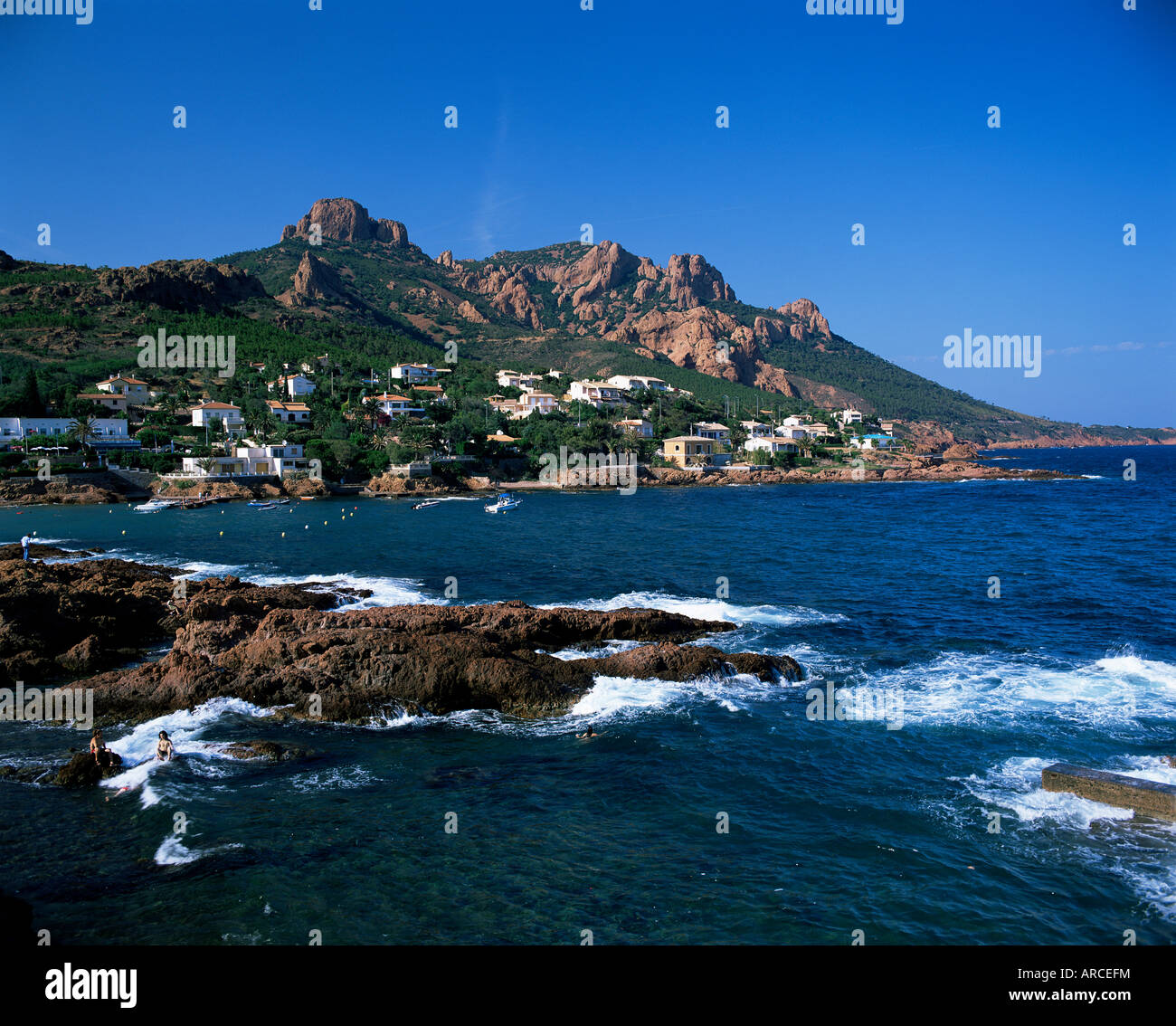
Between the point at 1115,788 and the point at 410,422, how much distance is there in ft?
299

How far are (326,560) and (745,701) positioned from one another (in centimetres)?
2679

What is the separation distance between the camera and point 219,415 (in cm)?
8788

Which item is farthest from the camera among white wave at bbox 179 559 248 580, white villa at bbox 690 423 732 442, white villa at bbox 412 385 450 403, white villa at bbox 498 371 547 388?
white villa at bbox 498 371 547 388

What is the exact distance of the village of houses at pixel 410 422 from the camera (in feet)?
254

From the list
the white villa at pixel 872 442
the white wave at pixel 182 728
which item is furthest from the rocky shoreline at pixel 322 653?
the white villa at pixel 872 442

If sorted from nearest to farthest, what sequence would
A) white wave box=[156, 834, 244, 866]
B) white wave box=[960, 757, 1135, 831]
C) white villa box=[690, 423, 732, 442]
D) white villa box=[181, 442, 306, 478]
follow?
white wave box=[156, 834, 244, 866] < white wave box=[960, 757, 1135, 831] < white villa box=[181, 442, 306, 478] < white villa box=[690, 423, 732, 442]

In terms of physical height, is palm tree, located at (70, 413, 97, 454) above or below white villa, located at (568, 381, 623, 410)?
below

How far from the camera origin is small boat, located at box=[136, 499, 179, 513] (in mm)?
62500

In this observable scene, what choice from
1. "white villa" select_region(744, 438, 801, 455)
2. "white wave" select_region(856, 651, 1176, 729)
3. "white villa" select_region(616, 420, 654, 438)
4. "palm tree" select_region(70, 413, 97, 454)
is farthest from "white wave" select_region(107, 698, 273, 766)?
"white villa" select_region(744, 438, 801, 455)

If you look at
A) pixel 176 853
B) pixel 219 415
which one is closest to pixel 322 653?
pixel 176 853

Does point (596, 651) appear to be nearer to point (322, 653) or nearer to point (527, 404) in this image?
point (322, 653)

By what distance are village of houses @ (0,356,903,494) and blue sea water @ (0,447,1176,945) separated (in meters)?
62.8

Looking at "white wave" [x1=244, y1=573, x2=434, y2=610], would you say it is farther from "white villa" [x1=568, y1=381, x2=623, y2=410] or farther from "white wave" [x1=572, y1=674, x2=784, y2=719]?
"white villa" [x1=568, y1=381, x2=623, y2=410]

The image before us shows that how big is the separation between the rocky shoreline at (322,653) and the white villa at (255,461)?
172 feet
